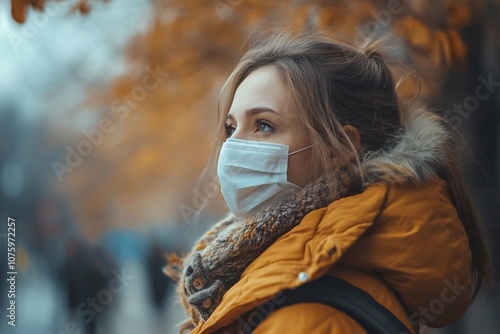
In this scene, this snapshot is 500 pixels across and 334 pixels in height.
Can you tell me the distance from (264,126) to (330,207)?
29 centimetres

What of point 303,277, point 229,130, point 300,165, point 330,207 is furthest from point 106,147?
point 303,277

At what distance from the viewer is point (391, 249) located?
53.8 inches

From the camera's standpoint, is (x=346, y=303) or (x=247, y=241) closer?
(x=346, y=303)

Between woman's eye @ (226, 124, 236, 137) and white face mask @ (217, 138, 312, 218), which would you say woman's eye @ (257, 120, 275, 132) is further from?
woman's eye @ (226, 124, 236, 137)

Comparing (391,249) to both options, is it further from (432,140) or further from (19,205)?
(19,205)

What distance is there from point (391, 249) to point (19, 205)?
8.14ft

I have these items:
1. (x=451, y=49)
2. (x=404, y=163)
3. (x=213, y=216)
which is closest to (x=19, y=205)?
(x=213, y=216)

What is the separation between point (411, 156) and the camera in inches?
59.0

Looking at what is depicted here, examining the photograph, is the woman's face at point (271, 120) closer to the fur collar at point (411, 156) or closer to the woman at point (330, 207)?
the woman at point (330, 207)

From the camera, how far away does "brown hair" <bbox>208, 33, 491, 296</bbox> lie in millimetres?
1551

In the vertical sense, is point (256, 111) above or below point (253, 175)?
above

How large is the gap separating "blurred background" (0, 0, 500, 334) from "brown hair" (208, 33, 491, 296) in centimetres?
152
